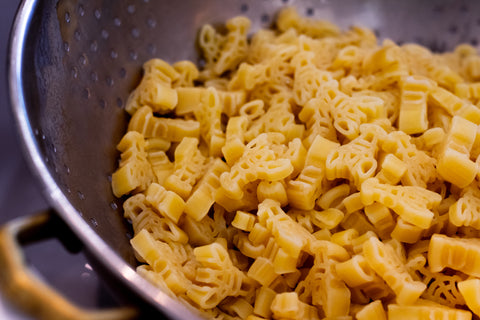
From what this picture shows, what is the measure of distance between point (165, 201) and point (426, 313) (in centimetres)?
50

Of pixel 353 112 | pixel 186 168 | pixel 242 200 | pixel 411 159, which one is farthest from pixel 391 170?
pixel 186 168

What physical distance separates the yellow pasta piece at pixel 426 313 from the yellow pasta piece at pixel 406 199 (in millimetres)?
146

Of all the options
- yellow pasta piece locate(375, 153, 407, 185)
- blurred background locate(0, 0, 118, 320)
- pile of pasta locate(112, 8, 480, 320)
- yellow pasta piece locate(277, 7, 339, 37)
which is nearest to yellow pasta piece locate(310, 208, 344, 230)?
pile of pasta locate(112, 8, 480, 320)

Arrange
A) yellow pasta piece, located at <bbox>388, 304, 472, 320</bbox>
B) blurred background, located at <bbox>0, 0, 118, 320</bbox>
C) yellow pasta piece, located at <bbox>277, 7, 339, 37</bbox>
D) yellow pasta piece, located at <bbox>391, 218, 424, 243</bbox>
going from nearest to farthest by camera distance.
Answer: blurred background, located at <bbox>0, 0, 118, 320</bbox> < yellow pasta piece, located at <bbox>388, 304, 472, 320</bbox> < yellow pasta piece, located at <bbox>391, 218, 424, 243</bbox> < yellow pasta piece, located at <bbox>277, 7, 339, 37</bbox>

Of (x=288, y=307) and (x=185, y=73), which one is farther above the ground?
(x=185, y=73)

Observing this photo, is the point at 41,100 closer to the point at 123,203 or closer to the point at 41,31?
the point at 41,31

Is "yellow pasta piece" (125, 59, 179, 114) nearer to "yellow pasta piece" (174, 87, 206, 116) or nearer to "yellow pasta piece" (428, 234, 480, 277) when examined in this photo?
"yellow pasta piece" (174, 87, 206, 116)

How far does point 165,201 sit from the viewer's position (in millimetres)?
1026

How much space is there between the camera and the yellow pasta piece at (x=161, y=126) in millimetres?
1165

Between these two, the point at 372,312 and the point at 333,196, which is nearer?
the point at 372,312

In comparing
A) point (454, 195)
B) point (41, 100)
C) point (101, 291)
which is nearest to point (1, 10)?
point (41, 100)

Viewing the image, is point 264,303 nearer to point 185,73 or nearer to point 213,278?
point 213,278

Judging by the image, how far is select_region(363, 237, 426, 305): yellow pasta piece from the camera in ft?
2.84

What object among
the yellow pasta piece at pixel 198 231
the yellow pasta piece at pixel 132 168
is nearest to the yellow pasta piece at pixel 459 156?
the yellow pasta piece at pixel 198 231
